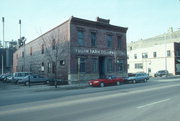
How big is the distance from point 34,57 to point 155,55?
3601 centimetres

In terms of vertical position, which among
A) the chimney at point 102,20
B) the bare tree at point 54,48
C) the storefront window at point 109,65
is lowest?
the storefront window at point 109,65

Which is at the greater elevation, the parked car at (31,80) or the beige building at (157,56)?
the beige building at (157,56)

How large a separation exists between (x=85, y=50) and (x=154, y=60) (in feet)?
107

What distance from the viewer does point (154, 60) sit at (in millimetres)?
51844

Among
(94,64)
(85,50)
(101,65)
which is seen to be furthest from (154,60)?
(85,50)

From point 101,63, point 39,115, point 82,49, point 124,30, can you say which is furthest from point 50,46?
point 39,115

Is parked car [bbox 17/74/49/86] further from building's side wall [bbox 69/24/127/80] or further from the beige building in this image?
the beige building

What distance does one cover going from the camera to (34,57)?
128ft

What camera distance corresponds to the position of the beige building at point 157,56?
1864 inches

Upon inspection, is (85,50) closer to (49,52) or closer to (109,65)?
(109,65)

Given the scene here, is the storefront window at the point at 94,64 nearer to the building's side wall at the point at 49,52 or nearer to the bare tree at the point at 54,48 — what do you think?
the building's side wall at the point at 49,52

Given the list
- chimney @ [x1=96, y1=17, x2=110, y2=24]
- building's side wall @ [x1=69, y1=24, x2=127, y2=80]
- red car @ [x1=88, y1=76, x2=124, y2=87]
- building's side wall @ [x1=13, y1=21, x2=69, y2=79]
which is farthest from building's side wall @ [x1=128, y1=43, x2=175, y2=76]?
building's side wall @ [x1=13, y1=21, x2=69, y2=79]

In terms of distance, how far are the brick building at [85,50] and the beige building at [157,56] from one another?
60.8ft

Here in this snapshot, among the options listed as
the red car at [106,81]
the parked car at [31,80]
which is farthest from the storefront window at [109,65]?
the parked car at [31,80]
